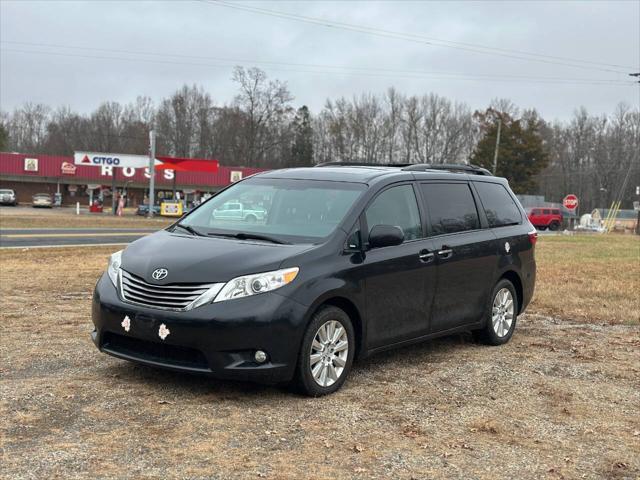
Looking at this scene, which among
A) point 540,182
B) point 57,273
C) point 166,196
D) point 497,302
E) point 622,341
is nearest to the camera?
point 497,302

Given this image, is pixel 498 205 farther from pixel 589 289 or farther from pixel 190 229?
pixel 589 289

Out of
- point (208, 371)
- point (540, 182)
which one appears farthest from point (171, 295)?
point (540, 182)

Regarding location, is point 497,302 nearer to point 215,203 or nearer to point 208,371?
point 215,203

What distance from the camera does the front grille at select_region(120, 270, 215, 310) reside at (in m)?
4.88

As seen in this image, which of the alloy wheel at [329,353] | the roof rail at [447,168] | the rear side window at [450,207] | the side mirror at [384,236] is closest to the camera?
the alloy wheel at [329,353]

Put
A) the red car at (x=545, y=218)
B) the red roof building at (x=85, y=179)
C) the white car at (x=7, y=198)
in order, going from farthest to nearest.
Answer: the red roof building at (x=85, y=179)
the white car at (x=7, y=198)
the red car at (x=545, y=218)

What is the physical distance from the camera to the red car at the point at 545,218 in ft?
179

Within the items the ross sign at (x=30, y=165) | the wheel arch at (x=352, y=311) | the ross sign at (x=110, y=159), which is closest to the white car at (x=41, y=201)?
the ross sign at (x=30, y=165)

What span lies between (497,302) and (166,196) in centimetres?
6890

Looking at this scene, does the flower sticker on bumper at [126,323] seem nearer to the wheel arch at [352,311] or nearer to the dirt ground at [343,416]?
the dirt ground at [343,416]

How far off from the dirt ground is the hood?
0.89m

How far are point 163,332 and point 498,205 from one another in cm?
432

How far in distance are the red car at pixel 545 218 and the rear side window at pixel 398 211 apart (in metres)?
50.6

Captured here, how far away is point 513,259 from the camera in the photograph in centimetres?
762
